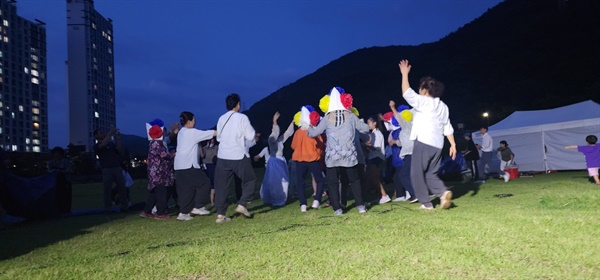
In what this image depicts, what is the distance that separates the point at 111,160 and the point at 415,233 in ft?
21.8

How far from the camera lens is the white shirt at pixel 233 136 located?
6.11 m

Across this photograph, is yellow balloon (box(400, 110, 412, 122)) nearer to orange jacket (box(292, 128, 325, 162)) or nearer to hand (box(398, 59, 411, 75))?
orange jacket (box(292, 128, 325, 162))

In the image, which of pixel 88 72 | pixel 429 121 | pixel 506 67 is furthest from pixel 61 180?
pixel 88 72

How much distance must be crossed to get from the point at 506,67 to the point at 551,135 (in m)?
44.8

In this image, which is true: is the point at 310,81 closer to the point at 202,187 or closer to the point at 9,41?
the point at 9,41

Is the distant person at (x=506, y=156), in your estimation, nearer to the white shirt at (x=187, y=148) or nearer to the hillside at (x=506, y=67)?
the white shirt at (x=187, y=148)

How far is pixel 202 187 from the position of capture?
689cm

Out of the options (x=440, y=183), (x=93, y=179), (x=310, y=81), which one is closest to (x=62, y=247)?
(x=440, y=183)

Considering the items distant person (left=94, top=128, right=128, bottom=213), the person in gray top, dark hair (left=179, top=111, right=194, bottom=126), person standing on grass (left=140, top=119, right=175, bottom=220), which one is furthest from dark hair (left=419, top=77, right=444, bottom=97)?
distant person (left=94, top=128, right=128, bottom=213)

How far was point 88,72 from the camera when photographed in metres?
95.8

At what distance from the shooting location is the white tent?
52.2 feet

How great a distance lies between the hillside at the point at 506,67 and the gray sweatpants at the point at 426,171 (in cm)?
3366

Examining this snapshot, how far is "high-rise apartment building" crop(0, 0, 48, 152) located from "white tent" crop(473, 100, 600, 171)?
348 ft

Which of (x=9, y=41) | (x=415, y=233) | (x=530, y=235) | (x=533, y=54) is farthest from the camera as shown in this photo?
(x=9, y=41)
